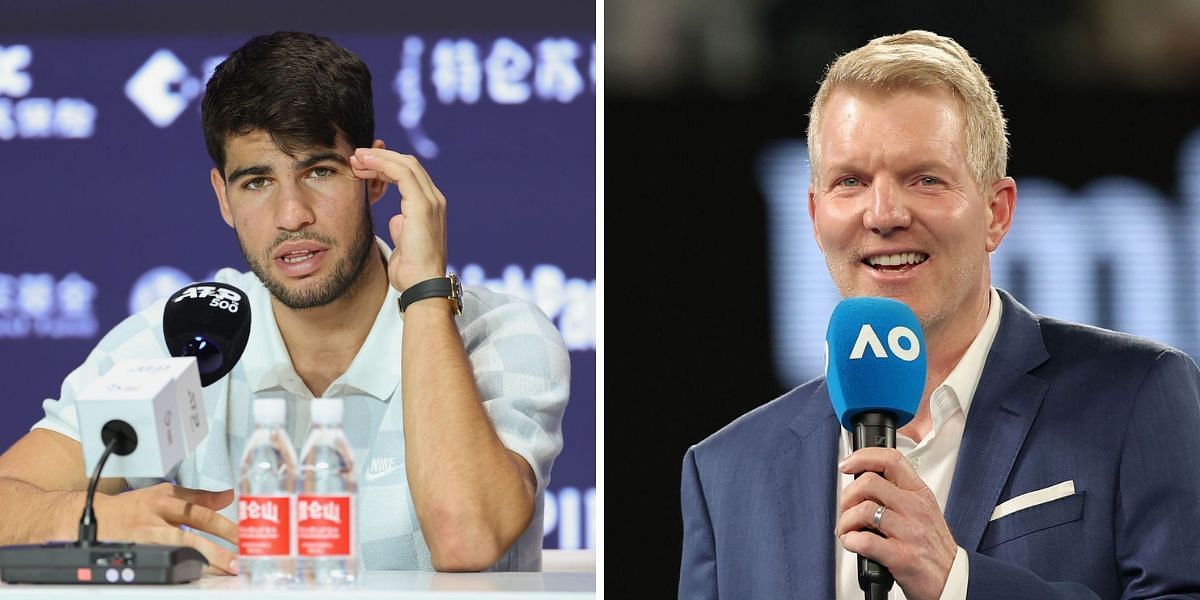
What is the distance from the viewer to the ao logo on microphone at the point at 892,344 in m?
1.99

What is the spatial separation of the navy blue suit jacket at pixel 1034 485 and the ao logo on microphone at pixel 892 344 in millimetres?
421

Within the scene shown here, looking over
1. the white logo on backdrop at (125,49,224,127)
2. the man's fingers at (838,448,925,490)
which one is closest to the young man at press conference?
the white logo on backdrop at (125,49,224,127)

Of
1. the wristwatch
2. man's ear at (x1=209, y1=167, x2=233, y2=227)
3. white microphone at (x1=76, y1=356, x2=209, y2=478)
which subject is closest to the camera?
white microphone at (x1=76, y1=356, x2=209, y2=478)

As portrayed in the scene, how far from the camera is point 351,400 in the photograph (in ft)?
11.4

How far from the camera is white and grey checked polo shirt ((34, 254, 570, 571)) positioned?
3.24m

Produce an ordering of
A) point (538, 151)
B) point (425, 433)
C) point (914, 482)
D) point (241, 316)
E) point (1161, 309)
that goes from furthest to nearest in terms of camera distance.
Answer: point (538, 151) → point (425, 433) → point (1161, 309) → point (241, 316) → point (914, 482)

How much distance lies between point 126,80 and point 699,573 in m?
2.26

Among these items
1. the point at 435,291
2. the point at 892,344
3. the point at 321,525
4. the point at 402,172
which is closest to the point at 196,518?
the point at 321,525

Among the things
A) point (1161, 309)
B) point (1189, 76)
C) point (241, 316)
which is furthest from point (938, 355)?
point (241, 316)

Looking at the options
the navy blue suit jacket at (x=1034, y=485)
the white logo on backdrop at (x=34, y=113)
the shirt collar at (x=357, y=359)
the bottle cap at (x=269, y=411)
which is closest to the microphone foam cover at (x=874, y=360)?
the navy blue suit jacket at (x=1034, y=485)

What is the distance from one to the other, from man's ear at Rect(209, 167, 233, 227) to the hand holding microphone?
2.09 metres

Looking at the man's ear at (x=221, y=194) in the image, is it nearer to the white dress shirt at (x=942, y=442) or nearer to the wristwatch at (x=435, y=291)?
the wristwatch at (x=435, y=291)

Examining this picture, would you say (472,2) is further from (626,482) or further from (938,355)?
(938,355)

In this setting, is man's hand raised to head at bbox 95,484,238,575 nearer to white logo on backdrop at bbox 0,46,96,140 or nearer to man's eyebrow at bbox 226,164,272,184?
man's eyebrow at bbox 226,164,272,184
